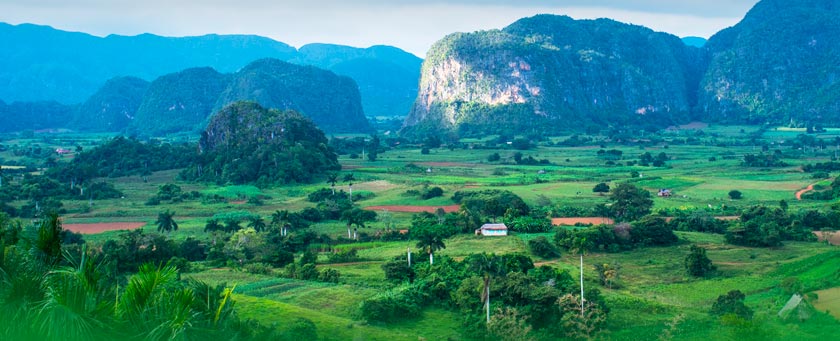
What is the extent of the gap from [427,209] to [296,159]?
2450cm

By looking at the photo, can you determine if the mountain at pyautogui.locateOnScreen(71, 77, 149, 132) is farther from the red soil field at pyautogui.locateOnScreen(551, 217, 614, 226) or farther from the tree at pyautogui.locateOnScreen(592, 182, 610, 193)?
the red soil field at pyautogui.locateOnScreen(551, 217, 614, 226)

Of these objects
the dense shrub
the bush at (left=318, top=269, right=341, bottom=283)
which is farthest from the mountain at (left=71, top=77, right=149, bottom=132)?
the dense shrub

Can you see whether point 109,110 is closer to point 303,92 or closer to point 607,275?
point 303,92

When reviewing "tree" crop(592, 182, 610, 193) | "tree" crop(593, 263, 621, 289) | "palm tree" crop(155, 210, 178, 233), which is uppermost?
"palm tree" crop(155, 210, 178, 233)

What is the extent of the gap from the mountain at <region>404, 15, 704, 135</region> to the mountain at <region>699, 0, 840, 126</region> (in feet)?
31.1

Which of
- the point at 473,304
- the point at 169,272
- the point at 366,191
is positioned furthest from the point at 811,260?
the point at 366,191

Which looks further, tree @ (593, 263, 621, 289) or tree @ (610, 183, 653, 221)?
tree @ (610, 183, 653, 221)

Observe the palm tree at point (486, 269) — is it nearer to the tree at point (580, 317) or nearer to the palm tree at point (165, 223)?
the tree at point (580, 317)

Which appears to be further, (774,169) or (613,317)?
(774,169)

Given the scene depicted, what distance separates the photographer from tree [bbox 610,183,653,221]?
48947mm

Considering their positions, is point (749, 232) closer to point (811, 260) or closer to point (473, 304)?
point (811, 260)

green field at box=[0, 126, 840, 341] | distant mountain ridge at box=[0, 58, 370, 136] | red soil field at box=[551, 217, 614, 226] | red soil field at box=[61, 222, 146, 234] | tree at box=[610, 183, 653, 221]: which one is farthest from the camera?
distant mountain ridge at box=[0, 58, 370, 136]

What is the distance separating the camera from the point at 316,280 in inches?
1323

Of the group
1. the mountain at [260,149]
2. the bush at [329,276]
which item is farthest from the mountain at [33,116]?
the bush at [329,276]
